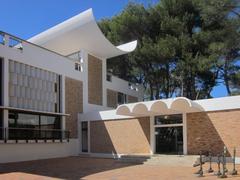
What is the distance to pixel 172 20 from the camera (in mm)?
30406

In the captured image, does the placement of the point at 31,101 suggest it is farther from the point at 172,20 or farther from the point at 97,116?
the point at 172,20

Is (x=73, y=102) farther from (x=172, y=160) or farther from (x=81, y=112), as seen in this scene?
(x=172, y=160)

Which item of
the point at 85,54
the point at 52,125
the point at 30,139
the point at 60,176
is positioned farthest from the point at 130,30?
the point at 60,176

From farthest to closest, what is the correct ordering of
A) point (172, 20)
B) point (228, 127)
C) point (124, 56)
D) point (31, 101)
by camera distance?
point (124, 56)
point (172, 20)
point (31, 101)
point (228, 127)

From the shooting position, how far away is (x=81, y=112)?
2681 cm

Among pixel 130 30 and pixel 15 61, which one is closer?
pixel 15 61

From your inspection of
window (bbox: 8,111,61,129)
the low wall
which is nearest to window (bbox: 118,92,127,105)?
the low wall

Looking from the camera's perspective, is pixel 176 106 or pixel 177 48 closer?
pixel 176 106

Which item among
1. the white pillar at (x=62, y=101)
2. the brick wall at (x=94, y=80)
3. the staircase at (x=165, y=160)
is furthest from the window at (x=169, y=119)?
the brick wall at (x=94, y=80)

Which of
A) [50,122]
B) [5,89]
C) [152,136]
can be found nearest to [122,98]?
[50,122]

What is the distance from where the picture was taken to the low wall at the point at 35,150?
66.0 feet

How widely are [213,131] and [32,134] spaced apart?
10.9 meters

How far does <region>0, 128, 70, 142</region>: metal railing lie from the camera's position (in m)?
20.0

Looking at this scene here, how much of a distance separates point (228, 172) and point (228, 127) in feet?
16.5
